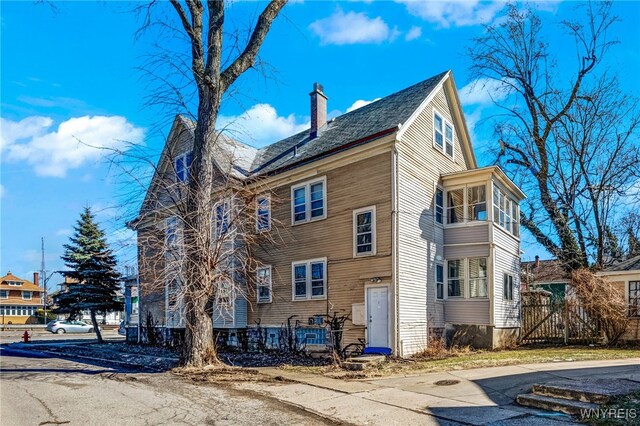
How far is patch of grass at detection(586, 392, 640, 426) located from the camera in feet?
21.7

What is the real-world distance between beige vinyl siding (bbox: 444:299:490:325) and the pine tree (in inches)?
660

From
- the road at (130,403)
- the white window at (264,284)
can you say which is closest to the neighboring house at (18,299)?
the white window at (264,284)

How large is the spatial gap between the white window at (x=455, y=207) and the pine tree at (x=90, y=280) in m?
16.7

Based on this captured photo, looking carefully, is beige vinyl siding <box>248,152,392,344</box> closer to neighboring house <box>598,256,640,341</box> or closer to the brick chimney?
the brick chimney

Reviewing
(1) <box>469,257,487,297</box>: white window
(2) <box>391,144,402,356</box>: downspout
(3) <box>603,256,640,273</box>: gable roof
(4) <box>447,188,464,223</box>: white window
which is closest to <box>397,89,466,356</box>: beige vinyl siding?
(2) <box>391,144,402,356</box>: downspout

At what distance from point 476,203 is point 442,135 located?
310 centimetres

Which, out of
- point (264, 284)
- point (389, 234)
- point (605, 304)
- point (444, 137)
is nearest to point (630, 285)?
point (605, 304)

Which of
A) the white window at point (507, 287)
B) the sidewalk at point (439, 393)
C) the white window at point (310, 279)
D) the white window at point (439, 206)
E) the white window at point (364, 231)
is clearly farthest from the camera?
the white window at point (507, 287)

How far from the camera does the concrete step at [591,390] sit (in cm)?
777

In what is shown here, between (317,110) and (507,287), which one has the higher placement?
(317,110)

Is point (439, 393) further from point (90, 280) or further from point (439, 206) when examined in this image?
point (90, 280)

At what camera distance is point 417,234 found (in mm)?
16516

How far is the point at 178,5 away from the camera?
1431cm

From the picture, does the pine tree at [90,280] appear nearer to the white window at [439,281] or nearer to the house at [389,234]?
the house at [389,234]
